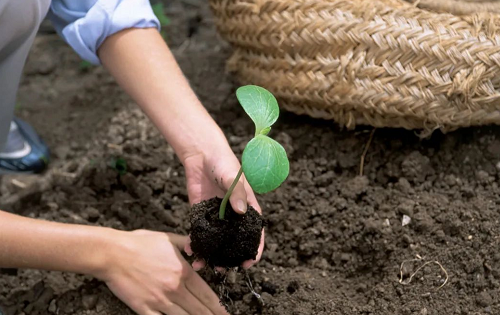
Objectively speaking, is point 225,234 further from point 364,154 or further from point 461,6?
point 461,6

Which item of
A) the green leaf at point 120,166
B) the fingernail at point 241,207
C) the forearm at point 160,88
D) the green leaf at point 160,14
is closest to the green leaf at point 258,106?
the fingernail at point 241,207

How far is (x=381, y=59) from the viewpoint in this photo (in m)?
1.39

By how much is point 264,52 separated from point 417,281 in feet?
2.49

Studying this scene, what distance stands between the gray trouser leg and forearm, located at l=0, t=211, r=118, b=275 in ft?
1.42

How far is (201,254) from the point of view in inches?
44.6

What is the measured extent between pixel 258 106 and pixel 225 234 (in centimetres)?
30

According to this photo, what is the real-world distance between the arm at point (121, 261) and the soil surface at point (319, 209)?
0.36ft

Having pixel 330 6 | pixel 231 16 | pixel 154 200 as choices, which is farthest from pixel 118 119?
pixel 330 6

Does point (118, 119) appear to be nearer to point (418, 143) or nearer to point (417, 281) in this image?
point (418, 143)

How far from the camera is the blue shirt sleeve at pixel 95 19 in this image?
131 centimetres

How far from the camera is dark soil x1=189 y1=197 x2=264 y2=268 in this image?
43.1 inches

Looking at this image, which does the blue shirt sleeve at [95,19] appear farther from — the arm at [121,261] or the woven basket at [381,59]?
the arm at [121,261]

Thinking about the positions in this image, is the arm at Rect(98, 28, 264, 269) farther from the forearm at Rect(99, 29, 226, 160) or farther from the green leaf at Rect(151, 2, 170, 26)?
the green leaf at Rect(151, 2, 170, 26)

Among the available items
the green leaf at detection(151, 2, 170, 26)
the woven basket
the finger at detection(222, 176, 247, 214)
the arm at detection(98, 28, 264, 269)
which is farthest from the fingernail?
the green leaf at detection(151, 2, 170, 26)
